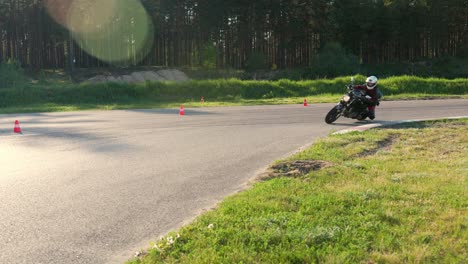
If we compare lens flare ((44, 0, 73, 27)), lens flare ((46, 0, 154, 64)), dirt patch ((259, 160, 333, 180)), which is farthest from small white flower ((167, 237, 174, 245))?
lens flare ((46, 0, 154, 64))

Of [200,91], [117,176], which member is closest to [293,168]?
[117,176]

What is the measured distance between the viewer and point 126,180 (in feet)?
26.8

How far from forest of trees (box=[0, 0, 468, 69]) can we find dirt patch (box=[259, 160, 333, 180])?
4699cm

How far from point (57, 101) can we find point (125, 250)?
27.0 m

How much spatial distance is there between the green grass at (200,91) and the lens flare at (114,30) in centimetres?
2118

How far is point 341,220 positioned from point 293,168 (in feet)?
9.71

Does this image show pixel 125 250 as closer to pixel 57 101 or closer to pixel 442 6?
pixel 57 101

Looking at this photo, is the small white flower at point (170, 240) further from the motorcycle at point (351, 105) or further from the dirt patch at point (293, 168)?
the motorcycle at point (351, 105)

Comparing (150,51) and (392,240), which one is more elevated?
(150,51)

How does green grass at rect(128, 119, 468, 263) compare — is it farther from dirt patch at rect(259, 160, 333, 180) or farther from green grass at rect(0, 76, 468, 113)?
green grass at rect(0, 76, 468, 113)

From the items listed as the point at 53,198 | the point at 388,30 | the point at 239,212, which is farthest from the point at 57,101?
the point at 388,30

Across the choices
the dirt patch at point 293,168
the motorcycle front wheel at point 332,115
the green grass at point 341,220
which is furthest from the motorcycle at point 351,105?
the dirt patch at point 293,168

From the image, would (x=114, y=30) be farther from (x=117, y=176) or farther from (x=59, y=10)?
(x=117, y=176)

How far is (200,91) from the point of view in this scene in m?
32.1
